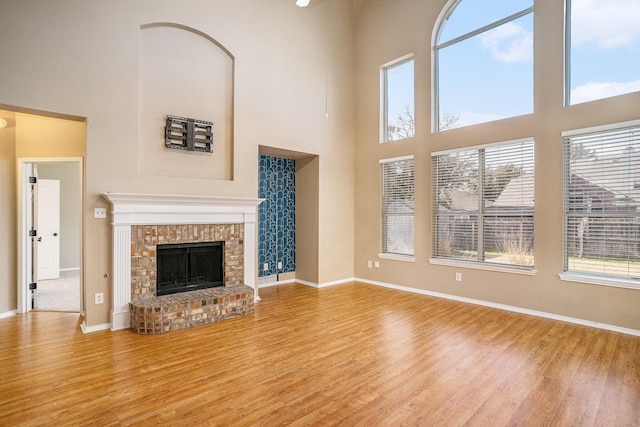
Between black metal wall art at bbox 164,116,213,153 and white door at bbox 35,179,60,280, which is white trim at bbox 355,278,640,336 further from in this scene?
white door at bbox 35,179,60,280

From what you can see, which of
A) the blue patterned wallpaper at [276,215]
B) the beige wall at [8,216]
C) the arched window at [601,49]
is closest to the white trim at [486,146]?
the arched window at [601,49]

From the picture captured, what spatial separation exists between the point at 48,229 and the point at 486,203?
8.10 m

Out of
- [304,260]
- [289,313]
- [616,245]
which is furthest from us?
[304,260]

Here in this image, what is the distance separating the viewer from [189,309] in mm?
3889

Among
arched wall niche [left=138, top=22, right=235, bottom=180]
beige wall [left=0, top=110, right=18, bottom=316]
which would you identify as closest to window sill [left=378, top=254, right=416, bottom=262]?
arched wall niche [left=138, top=22, right=235, bottom=180]

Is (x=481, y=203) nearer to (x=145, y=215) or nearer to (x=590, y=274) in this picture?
(x=590, y=274)

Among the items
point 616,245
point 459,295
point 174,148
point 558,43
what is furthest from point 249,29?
point 616,245

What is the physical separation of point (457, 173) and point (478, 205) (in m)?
Result: 0.59

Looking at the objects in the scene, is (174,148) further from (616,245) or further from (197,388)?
(616,245)

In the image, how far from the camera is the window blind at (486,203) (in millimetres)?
4504

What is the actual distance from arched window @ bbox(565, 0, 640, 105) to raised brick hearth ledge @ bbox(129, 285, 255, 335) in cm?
482

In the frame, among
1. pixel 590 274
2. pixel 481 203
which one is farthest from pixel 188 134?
pixel 590 274

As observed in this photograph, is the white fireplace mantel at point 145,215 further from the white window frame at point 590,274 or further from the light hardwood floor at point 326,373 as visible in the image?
the white window frame at point 590,274

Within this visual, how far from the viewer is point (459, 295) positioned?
5.07 m
